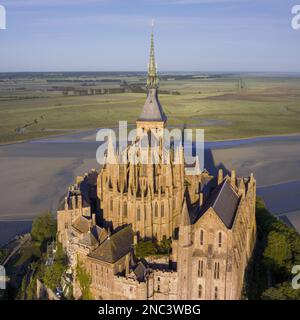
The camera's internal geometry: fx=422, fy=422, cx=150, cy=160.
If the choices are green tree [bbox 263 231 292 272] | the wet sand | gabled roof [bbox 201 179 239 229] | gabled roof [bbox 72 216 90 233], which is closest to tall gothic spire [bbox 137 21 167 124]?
gabled roof [bbox 201 179 239 229]

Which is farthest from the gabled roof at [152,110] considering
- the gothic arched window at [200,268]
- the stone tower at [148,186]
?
the gothic arched window at [200,268]

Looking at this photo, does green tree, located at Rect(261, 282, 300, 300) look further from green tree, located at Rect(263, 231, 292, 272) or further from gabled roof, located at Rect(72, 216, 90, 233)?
gabled roof, located at Rect(72, 216, 90, 233)

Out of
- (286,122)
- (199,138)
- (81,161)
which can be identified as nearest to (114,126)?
(199,138)

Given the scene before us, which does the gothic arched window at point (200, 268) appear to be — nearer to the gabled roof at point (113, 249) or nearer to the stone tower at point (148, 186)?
the gabled roof at point (113, 249)

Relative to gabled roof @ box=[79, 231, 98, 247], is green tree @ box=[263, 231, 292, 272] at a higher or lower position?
lower

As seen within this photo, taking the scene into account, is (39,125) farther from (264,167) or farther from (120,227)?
(120,227)

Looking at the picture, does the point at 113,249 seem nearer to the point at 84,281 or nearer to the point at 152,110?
the point at 84,281

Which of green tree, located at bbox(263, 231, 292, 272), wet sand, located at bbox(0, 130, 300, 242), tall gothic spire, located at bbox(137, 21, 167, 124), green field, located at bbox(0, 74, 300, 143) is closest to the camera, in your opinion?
green tree, located at bbox(263, 231, 292, 272)
